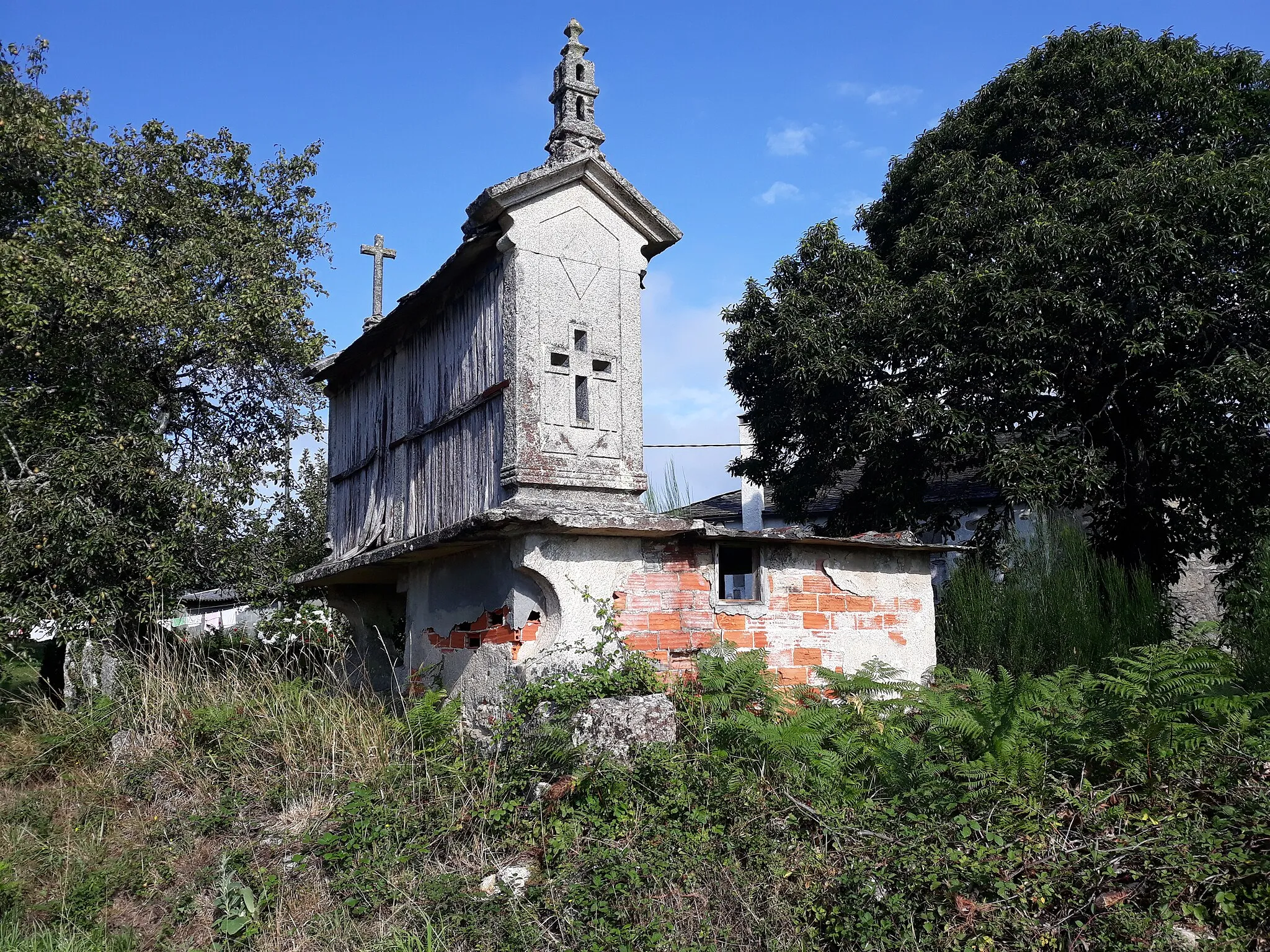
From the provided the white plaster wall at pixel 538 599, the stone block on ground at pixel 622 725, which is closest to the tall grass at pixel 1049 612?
the white plaster wall at pixel 538 599

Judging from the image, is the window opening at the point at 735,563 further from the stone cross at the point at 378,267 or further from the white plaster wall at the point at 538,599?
the stone cross at the point at 378,267

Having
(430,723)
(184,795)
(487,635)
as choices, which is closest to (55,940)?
(184,795)

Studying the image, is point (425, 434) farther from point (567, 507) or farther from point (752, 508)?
point (752, 508)

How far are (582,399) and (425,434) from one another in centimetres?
216

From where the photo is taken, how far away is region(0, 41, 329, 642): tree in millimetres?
9188

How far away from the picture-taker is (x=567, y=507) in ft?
Answer: 24.5

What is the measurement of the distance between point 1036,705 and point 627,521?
10.2 feet

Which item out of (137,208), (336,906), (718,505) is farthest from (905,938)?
(718,505)

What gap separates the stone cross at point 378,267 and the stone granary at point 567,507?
3.75m

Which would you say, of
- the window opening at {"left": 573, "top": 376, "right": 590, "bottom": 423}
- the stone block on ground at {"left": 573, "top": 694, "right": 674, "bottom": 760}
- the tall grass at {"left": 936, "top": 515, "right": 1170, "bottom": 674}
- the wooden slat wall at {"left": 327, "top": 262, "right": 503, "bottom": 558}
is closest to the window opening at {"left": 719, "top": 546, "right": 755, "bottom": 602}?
the window opening at {"left": 573, "top": 376, "right": 590, "bottom": 423}

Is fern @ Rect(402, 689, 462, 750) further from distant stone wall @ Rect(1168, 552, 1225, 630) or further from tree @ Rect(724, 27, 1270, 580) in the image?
distant stone wall @ Rect(1168, 552, 1225, 630)

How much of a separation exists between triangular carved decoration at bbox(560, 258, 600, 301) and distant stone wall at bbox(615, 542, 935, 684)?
234cm

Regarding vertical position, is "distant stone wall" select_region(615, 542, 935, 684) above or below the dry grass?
above

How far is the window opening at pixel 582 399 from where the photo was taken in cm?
814
